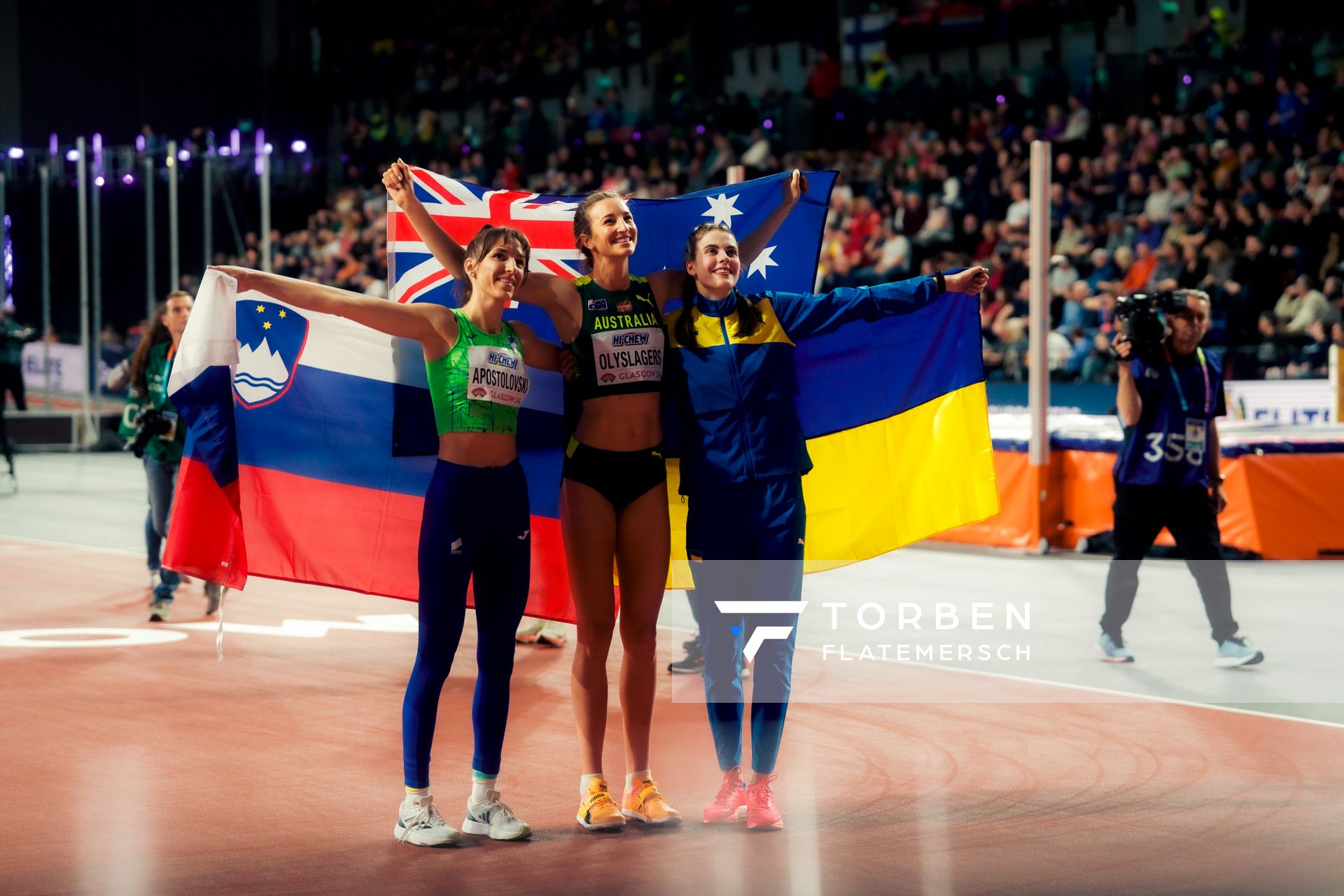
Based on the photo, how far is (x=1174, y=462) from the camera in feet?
26.9

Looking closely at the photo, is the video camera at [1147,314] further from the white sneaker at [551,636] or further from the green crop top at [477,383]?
the green crop top at [477,383]

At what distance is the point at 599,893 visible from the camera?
4.63 meters

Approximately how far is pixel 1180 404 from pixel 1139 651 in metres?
1.41

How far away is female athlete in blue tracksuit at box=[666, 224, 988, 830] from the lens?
17.4 feet

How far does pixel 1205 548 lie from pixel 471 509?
464 cm

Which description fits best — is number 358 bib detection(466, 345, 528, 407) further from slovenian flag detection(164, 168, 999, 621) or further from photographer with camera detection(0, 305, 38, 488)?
photographer with camera detection(0, 305, 38, 488)

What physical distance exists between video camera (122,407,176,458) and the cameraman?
5670mm

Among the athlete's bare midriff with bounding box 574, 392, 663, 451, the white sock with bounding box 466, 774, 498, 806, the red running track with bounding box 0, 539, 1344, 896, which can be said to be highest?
the athlete's bare midriff with bounding box 574, 392, 663, 451

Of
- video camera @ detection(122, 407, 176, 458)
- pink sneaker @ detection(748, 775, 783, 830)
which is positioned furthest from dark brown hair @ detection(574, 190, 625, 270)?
video camera @ detection(122, 407, 176, 458)

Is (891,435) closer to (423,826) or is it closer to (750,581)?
(750,581)

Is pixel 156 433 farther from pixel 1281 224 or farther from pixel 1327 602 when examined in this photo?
pixel 1281 224

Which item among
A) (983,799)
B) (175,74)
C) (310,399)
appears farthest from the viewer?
(175,74)

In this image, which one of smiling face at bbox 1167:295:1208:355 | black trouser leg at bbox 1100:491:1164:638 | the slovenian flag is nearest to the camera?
the slovenian flag

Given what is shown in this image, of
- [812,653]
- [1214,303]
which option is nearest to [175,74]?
[1214,303]
